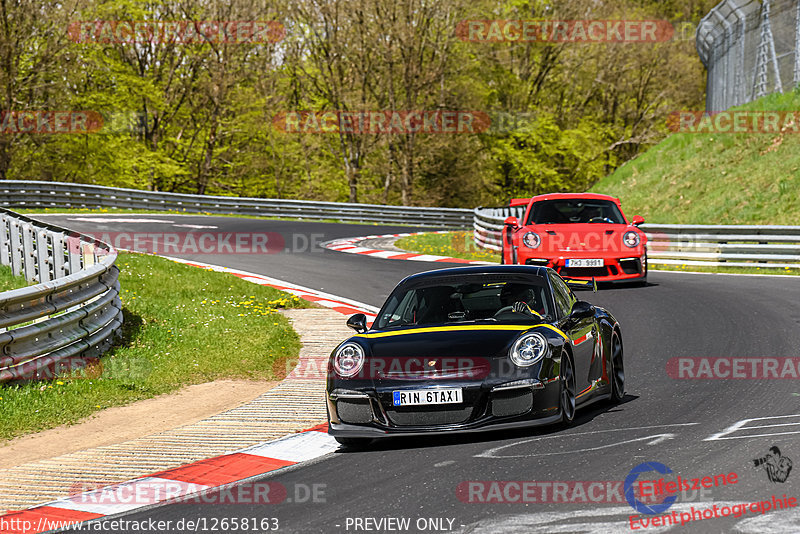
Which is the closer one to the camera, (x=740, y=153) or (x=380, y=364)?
(x=380, y=364)

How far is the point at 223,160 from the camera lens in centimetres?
5516

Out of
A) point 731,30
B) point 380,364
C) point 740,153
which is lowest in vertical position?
point 380,364

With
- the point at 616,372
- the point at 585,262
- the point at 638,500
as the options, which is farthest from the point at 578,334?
the point at 585,262

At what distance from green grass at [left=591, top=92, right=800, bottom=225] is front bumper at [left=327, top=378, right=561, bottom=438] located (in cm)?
1929

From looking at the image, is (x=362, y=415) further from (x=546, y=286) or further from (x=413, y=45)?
(x=413, y=45)

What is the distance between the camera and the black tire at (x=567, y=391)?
6.87 m

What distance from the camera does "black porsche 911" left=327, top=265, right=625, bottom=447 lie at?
659 cm

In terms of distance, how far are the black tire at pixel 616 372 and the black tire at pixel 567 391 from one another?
3.43ft

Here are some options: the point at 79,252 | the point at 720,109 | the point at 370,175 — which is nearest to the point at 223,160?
the point at 370,175

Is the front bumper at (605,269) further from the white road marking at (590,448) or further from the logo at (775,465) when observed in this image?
the logo at (775,465)

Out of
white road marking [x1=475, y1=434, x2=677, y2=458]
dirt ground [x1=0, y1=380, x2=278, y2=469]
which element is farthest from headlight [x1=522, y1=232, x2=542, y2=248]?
white road marking [x1=475, y1=434, x2=677, y2=458]

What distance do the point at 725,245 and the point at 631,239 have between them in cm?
564

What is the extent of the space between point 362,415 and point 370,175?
50045 mm

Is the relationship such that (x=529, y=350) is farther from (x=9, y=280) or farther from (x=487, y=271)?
(x=9, y=280)
